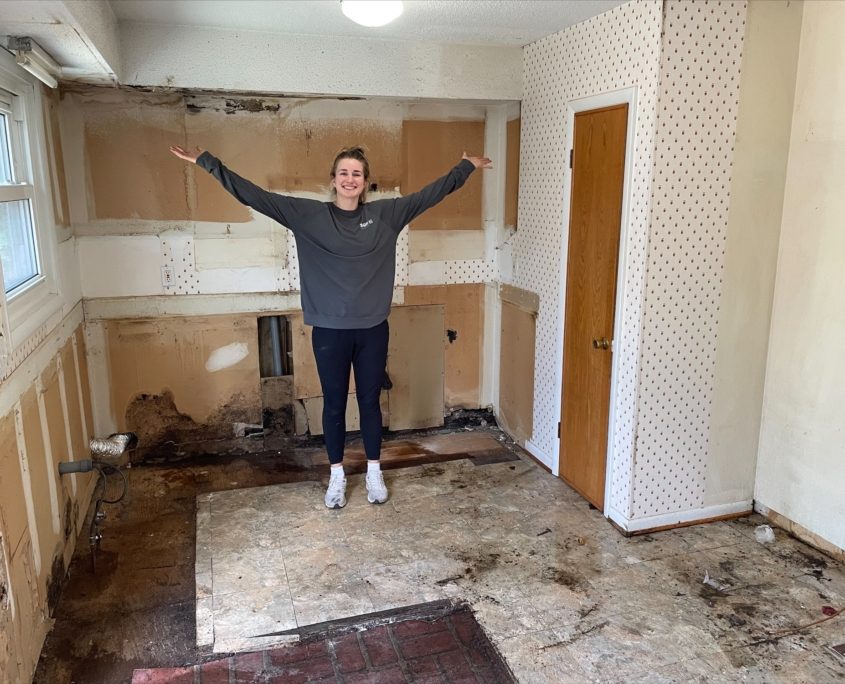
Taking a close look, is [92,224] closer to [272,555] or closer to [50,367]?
[50,367]

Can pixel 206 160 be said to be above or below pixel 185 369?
above

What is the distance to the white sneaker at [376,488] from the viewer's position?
3.59m

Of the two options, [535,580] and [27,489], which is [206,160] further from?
[535,580]

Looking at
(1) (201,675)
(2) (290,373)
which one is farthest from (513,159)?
(1) (201,675)

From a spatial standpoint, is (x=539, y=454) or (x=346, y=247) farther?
(x=539, y=454)

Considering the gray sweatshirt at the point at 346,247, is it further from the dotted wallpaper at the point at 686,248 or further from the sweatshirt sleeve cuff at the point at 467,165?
the dotted wallpaper at the point at 686,248

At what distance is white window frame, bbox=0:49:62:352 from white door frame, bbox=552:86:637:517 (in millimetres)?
2528

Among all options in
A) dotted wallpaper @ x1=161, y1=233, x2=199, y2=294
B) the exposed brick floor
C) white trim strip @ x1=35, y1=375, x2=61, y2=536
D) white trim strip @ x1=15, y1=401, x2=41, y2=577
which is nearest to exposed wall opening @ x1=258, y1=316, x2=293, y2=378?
dotted wallpaper @ x1=161, y1=233, x2=199, y2=294

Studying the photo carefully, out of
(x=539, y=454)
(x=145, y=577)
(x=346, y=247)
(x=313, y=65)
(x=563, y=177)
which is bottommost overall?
(x=145, y=577)

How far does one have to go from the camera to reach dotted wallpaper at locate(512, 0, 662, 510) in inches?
116

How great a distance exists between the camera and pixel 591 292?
341 cm

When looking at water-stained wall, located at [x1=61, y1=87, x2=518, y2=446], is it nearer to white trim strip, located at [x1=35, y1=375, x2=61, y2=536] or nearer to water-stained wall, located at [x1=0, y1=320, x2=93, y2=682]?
water-stained wall, located at [x1=0, y1=320, x2=93, y2=682]

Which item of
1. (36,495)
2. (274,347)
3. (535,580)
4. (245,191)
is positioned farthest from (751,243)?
(36,495)

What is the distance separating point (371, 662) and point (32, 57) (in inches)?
100
